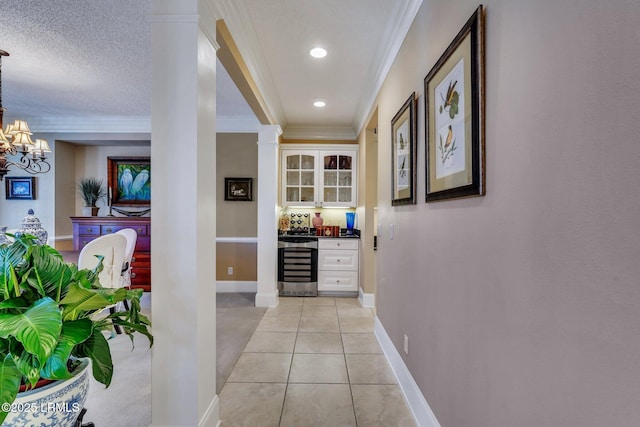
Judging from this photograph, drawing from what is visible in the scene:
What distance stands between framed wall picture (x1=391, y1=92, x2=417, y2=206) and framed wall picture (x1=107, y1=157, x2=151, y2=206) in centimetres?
432

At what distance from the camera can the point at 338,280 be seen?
4.72 metres

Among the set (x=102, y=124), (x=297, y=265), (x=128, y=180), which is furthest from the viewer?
(x=128, y=180)

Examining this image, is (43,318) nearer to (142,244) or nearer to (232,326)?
(232,326)

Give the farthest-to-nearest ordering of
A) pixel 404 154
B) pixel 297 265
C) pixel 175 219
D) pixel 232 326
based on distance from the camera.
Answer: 1. pixel 297 265
2. pixel 232 326
3. pixel 404 154
4. pixel 175 219

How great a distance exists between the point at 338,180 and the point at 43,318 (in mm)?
4517

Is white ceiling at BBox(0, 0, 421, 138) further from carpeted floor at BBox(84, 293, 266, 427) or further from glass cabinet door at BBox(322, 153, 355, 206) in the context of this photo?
carpeted floor at BBox(84, 293, 266, 427)

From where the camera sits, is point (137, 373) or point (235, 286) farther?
point (235, 286)

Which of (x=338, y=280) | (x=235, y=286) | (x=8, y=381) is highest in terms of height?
(x=8, y=381)

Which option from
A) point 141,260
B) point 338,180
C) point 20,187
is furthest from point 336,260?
point 20,187

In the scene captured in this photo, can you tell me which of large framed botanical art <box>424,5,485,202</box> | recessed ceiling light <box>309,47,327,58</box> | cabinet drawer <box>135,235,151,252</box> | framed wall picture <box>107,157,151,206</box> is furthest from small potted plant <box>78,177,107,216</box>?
large framed botanical art <box>424,5,485,202</box>

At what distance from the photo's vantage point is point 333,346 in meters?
2.90

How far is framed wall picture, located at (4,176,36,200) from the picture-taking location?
4.84 m

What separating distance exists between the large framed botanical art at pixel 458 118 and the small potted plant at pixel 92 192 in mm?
5385

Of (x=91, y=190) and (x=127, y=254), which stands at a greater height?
(x=91, y=190)
